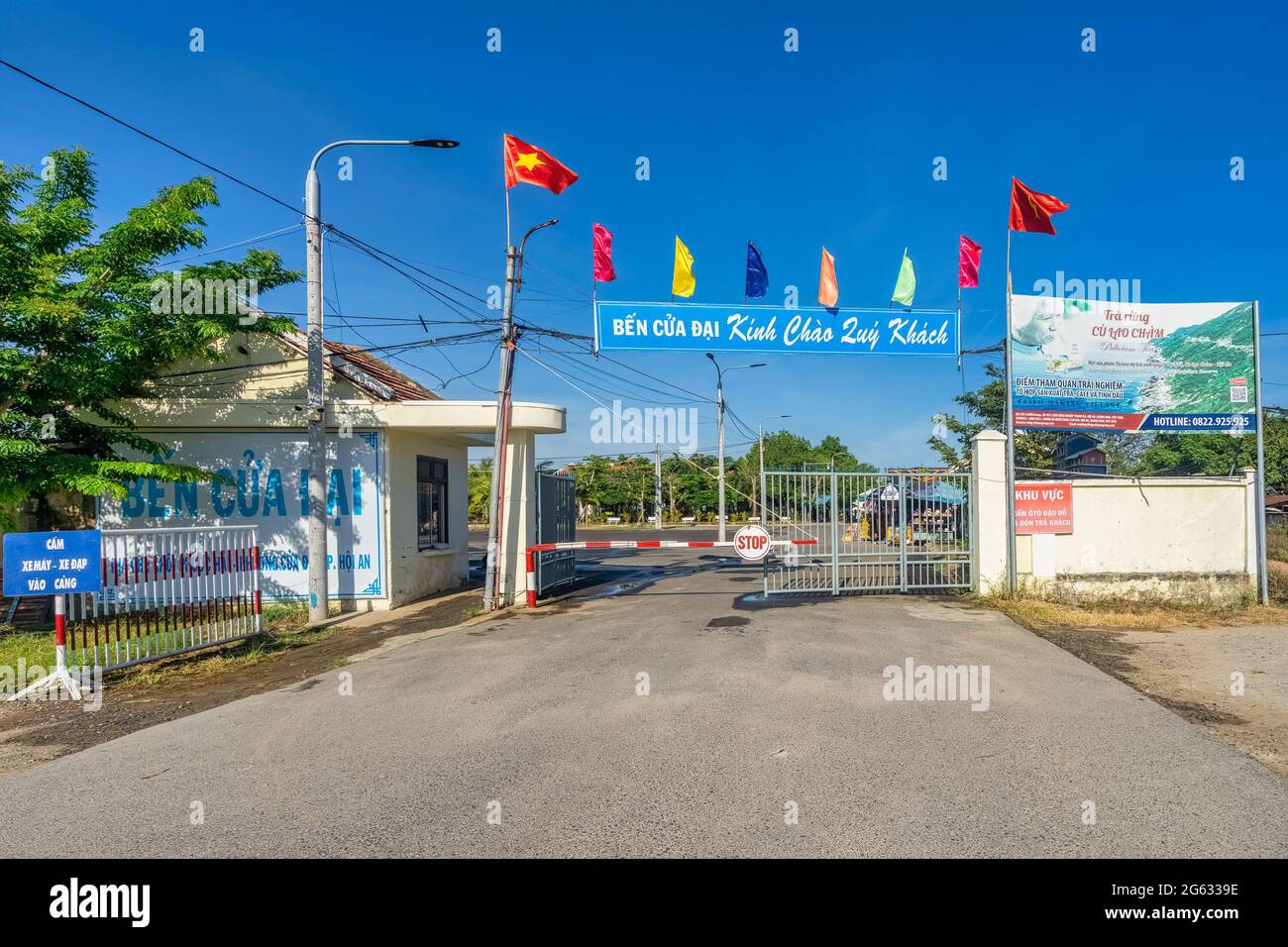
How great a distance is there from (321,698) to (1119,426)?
12.8 meters

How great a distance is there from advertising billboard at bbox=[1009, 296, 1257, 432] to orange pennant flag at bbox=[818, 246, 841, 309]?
128 inches

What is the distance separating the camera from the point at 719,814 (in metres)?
4.09

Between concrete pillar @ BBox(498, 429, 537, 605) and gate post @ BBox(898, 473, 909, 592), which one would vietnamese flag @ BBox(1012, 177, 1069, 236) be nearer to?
gate post @ BBox(898, 473, 909, 592)

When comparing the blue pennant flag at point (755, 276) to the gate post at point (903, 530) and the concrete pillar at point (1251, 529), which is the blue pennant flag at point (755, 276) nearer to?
the gate post at point (903, 530)

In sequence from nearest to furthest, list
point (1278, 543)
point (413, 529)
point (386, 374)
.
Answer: point (413, 529) → point (386, 374) → point (1278, 543)

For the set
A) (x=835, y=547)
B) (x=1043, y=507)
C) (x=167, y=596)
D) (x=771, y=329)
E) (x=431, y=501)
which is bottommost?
(x=167, y=596)

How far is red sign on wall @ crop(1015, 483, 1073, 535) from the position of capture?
11.9 metres

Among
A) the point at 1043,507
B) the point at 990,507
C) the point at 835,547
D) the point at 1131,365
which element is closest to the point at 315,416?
the point at 835,547

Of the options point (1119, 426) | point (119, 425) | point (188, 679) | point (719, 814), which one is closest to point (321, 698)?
point (188, 679)

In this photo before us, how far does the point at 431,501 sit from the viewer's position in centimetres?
1485

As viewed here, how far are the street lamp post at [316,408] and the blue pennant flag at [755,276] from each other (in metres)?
6.64

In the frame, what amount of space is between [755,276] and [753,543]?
4.38 m

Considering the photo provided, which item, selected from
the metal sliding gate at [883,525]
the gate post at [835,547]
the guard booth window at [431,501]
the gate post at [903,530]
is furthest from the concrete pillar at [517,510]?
the gate post at [903,530]

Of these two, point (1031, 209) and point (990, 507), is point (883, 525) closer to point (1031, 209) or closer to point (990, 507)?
point (990, 507)
